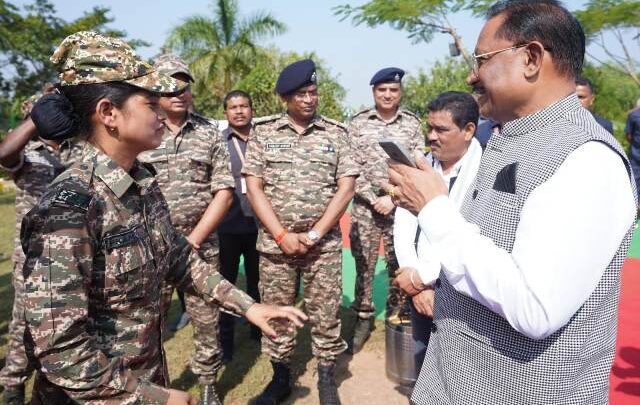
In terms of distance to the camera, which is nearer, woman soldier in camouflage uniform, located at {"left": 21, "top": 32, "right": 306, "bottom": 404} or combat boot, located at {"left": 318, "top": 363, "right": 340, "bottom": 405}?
woman soldier in camouflage uniform, located at {"left": 21, "top": 32, "right": 306, "bottom": 404}

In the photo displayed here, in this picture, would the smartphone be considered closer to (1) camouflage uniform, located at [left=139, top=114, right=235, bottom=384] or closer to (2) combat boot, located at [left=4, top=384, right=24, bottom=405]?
(1) camouflage uniform, located at [left=139, top=114, right=235, bottom=384]

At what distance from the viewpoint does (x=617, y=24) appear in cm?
1382

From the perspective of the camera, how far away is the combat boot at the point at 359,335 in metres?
4.30

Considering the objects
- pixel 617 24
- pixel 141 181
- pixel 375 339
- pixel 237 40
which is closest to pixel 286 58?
pixel 237 40

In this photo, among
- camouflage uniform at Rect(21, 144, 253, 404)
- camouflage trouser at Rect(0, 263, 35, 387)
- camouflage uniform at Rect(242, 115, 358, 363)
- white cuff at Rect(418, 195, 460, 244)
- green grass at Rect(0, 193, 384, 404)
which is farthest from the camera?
green grass at Rect(0, 193, 384, 404)

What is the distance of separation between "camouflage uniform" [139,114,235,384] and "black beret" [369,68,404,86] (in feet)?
6.03

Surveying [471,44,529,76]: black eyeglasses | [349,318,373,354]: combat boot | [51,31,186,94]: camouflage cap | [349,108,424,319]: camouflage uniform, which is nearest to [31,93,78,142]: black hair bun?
[51,31,186,94]: camouflage cap

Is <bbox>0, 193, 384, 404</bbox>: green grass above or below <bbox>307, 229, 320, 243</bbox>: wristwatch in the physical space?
below

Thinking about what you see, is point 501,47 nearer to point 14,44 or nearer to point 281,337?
point 281,337

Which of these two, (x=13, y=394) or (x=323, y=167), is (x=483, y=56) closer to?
(x=323, y=167)

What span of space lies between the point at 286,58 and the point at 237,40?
6.49 feet

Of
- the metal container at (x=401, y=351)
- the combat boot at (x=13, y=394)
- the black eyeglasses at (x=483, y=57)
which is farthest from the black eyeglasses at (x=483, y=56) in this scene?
the combat boot at (x=13, y=394)

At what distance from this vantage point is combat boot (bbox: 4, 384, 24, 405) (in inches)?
126

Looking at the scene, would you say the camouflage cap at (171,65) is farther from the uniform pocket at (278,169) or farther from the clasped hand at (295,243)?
the clasped hand at (295,243)
